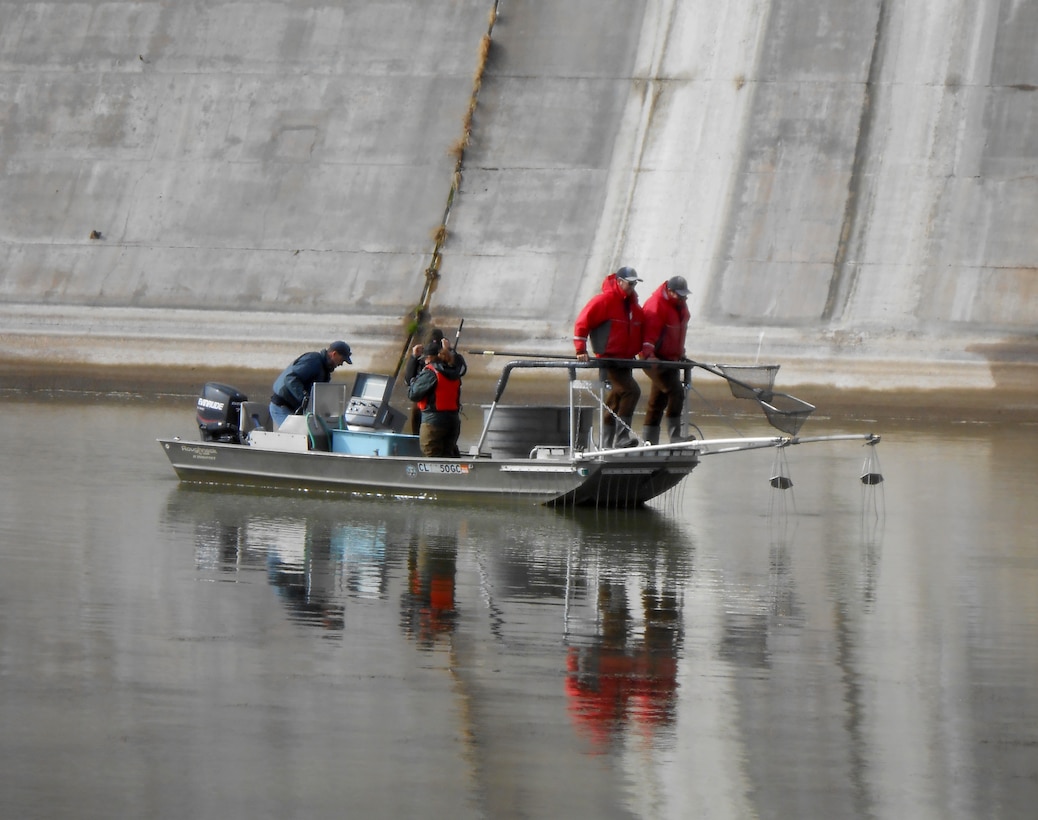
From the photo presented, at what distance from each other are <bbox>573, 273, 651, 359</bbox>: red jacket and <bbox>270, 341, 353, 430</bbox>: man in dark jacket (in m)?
2.43

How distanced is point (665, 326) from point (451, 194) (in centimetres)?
1552

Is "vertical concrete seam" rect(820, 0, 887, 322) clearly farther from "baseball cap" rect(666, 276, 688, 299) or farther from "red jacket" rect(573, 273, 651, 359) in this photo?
"red jacket" rect(573, 273, 651, 359)

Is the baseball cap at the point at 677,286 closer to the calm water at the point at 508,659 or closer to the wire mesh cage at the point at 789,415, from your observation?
the wire mesh cage at the point at 789,415

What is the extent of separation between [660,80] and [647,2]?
2188mm

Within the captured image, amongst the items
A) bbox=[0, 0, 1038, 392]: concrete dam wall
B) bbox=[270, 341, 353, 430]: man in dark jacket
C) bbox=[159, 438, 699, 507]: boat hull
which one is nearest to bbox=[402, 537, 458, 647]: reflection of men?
bbox=[159, 438, 699, 507]: boat hull

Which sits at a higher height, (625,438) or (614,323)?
(614,323)

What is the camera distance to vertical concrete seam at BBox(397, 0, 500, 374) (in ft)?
90.6

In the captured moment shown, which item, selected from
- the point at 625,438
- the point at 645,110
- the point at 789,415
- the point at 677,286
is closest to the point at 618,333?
the point at 677,286

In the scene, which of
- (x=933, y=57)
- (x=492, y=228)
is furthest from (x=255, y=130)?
(x=933, y=57)

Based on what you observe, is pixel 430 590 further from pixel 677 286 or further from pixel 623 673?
pixel 677 286

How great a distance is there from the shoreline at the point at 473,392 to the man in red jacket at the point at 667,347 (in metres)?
8.78

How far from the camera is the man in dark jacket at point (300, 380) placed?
15.6 metres

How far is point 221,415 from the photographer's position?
15.9 m

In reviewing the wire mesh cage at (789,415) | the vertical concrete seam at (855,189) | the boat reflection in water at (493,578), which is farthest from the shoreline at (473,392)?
the boat reflection in water at (493,578)
